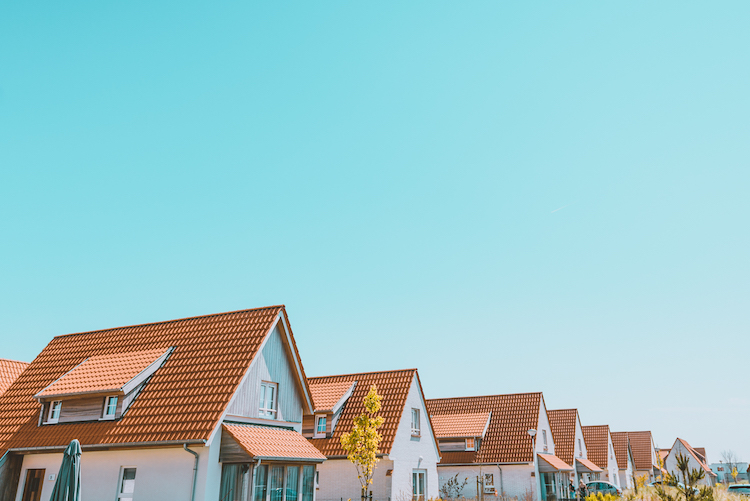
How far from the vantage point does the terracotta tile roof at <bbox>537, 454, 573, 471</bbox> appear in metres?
38.1

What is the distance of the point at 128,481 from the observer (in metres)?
19.8

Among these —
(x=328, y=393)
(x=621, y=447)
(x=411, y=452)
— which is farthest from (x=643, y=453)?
(x=328, y=393)

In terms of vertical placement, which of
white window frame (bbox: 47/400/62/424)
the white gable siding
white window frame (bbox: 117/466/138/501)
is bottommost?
white window frame (bbox: 117/466/138/501)

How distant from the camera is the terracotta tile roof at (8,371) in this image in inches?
1093

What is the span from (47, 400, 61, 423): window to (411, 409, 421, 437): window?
16.9 m

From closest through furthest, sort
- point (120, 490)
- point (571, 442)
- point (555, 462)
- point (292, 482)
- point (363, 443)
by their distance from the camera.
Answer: point (120, 490) → point (292, 482) → point (363, 443) → point (555, 462) → point (571, 442)

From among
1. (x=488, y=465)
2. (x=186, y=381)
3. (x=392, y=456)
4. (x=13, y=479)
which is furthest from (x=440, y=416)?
(x=13, y=479)

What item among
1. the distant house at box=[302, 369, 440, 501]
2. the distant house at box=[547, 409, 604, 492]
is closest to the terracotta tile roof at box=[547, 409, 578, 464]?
the distant house at box=[547, 409, 604, 492]

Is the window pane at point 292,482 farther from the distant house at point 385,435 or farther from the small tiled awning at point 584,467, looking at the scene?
the small tiled awning at point 584,467

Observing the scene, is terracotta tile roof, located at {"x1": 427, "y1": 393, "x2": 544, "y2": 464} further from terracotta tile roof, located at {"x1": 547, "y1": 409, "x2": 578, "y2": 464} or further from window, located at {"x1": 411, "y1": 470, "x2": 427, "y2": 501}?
window, located at {"x1": 411, "y1": 470, "x2": 427, "y2": 501}

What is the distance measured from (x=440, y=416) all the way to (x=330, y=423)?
14.9m

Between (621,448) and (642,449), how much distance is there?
36.3 feet

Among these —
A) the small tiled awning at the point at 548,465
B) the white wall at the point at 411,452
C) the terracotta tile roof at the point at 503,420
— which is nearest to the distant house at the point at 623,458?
the small tiled awning at the point at 548,465

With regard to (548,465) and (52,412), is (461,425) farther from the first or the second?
(52,412)
